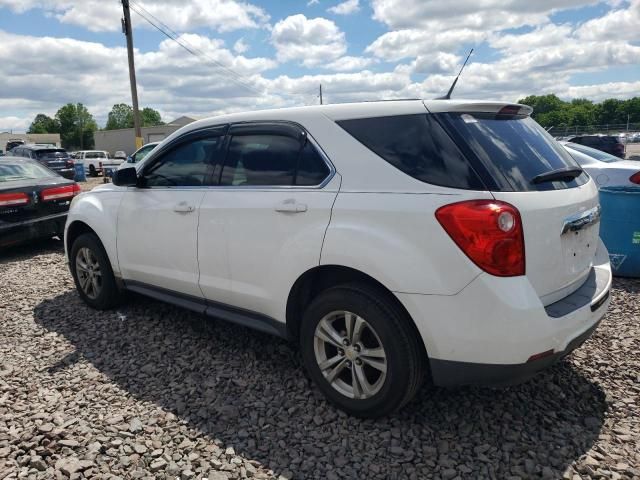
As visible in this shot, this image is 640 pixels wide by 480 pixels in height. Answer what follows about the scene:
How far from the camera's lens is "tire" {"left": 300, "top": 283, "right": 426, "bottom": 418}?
2551 millimetres

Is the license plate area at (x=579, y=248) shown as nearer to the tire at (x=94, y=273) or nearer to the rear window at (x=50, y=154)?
the tire at (x=94, y=273)

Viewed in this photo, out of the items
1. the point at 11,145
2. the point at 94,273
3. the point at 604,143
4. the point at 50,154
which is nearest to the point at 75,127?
the point at 11,145

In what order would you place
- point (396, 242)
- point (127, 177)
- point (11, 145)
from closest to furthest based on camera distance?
point (396, 242) → point (127, 177) → point (11, 145)

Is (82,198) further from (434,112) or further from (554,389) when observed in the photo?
(554,389)

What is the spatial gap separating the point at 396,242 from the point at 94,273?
3263 millimetres

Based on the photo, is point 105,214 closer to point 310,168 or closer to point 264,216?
point 264,216

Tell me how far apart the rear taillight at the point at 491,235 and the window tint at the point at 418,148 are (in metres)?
0.14

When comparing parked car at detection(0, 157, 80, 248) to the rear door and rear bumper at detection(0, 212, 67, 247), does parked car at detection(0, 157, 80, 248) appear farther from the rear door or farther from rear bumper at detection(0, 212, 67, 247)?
the rear door

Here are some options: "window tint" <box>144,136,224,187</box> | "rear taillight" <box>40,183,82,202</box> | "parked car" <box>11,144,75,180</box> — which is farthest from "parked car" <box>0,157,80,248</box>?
"parked car" <box>11,144,75,180</box>

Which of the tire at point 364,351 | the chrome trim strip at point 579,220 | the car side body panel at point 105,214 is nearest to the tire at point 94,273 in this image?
the car side body panel at point 105,214

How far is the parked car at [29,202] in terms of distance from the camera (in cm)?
679

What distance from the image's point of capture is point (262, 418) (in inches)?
115

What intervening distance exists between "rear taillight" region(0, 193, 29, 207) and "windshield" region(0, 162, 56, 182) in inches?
23.8

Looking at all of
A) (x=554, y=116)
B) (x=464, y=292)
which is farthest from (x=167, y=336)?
(x=554, y=116)
